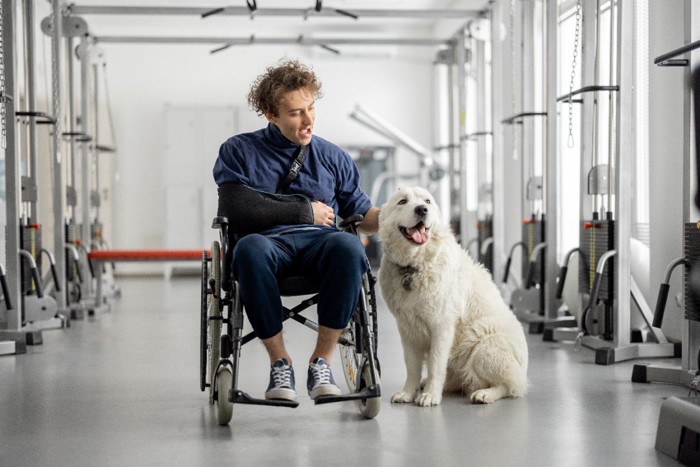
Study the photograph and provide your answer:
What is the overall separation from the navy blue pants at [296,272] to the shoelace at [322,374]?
0.13m

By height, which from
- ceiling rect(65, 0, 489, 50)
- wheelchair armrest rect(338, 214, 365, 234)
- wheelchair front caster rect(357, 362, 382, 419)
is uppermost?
ceiling rect(65, 0, 489, 50)

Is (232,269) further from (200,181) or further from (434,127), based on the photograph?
(434,127)

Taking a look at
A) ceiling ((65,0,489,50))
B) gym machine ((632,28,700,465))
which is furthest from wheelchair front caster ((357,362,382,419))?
ceiling ((65,0,489,50))

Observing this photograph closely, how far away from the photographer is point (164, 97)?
35.6 ft

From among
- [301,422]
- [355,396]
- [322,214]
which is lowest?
[301,422]

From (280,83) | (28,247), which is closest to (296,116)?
(280,83)

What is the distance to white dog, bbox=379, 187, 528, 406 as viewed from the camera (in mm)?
2930

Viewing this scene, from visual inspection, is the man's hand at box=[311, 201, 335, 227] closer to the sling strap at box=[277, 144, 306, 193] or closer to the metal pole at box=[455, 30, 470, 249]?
the sling strap at box=[277, 144, 306, 193]

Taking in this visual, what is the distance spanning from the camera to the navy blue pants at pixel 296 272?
2.62 m

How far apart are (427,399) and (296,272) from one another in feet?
2.21

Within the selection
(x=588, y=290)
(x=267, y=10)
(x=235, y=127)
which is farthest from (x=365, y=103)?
(x=588, y=290)

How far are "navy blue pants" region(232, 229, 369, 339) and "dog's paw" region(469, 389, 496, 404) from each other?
0.64m

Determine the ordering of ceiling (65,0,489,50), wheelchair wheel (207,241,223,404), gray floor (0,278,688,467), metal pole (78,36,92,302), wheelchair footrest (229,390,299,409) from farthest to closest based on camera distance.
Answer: ceiling (65,0,489,50) < metal pole (78,36,92,302) < wheelchair wheel (207,241,223,404) < wheelchair footrest (229,390,299,409) < gray floor (0,278,688,467)

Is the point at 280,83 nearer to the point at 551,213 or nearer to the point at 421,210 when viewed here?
the point at 421,210
